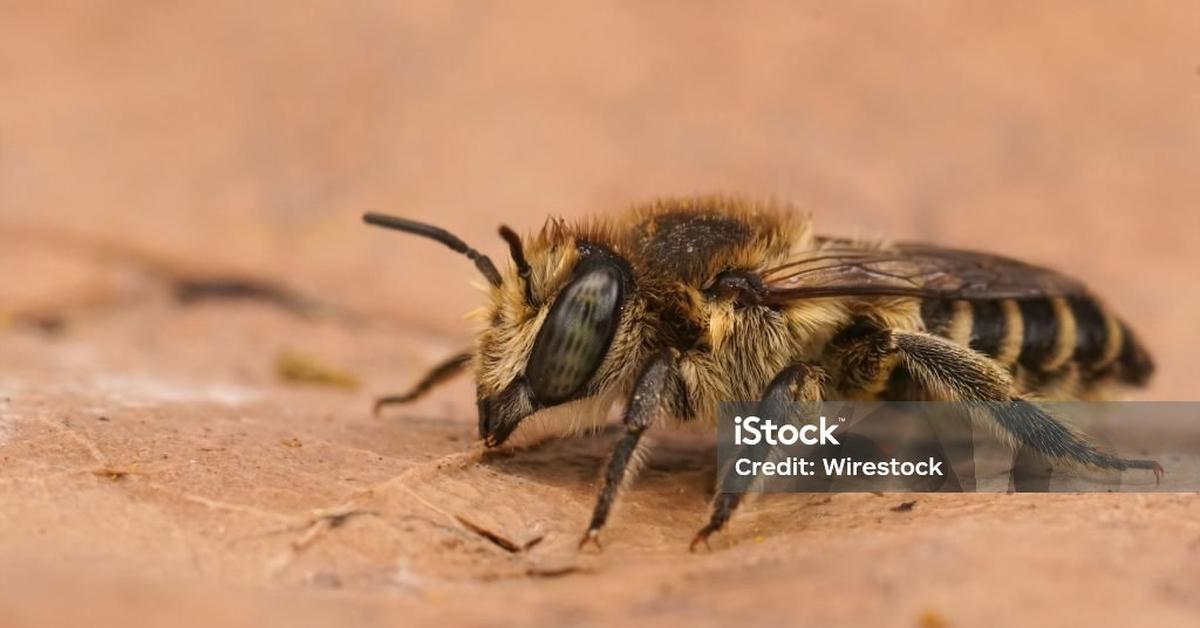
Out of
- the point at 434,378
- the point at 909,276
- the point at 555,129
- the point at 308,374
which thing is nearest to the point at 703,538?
the point at 909,276

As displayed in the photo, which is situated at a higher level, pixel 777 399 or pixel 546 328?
pixel 546 328

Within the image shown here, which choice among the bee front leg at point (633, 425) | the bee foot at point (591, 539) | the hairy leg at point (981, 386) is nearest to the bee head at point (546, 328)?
the bee front leg at point (633, 425)

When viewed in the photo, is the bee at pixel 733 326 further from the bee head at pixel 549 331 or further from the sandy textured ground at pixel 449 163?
the sandy textured ground at pixel 449 163

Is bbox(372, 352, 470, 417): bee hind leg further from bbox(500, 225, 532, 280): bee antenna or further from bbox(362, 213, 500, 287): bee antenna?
bbox(500, 225, 532, 280): bee antenna

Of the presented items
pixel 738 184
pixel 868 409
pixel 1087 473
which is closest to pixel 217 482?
pixel 868 409

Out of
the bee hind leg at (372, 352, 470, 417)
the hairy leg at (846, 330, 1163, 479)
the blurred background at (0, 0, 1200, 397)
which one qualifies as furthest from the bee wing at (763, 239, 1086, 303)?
the blurred background at (0, 0, 1200, 397)

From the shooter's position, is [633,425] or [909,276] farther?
[909,276]

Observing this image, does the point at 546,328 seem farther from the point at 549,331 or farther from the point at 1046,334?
the point at 1046,334
